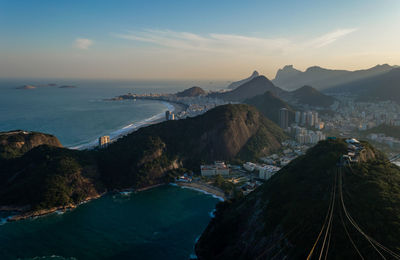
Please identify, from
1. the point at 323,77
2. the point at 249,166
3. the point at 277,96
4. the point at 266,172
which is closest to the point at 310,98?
the point at 277,96

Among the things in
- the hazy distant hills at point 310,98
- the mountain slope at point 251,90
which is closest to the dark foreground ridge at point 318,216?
the hazy distant hills at point 310,98

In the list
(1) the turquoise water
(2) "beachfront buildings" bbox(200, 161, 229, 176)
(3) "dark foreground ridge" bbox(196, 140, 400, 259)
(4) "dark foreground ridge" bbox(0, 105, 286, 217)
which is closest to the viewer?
(3) "dark foreground ridge" bbox(196, 140, 400, 259)

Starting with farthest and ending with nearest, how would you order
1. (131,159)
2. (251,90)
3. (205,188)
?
1. (251,90)
2. (131,159)
3. (205,188)

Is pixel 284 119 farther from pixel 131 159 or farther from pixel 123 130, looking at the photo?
pixel 131 159

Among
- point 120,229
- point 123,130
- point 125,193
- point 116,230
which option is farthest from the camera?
point 123,130

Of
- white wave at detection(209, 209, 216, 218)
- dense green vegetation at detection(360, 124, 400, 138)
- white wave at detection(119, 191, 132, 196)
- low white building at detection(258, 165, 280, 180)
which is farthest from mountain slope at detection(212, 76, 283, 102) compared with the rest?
white wave at detection(209, 209, 216, 218)

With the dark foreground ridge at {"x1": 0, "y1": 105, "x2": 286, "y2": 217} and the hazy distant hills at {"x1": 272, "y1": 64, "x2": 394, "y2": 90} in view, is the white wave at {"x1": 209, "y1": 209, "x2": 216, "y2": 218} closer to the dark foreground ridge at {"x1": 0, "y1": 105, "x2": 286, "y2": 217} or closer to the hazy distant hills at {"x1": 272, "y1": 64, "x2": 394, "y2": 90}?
the dark foreground ridge at {"x1": 0, "y1": 105, "x2": 286, "y2": 217}

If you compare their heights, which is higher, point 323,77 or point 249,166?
point 323,77
